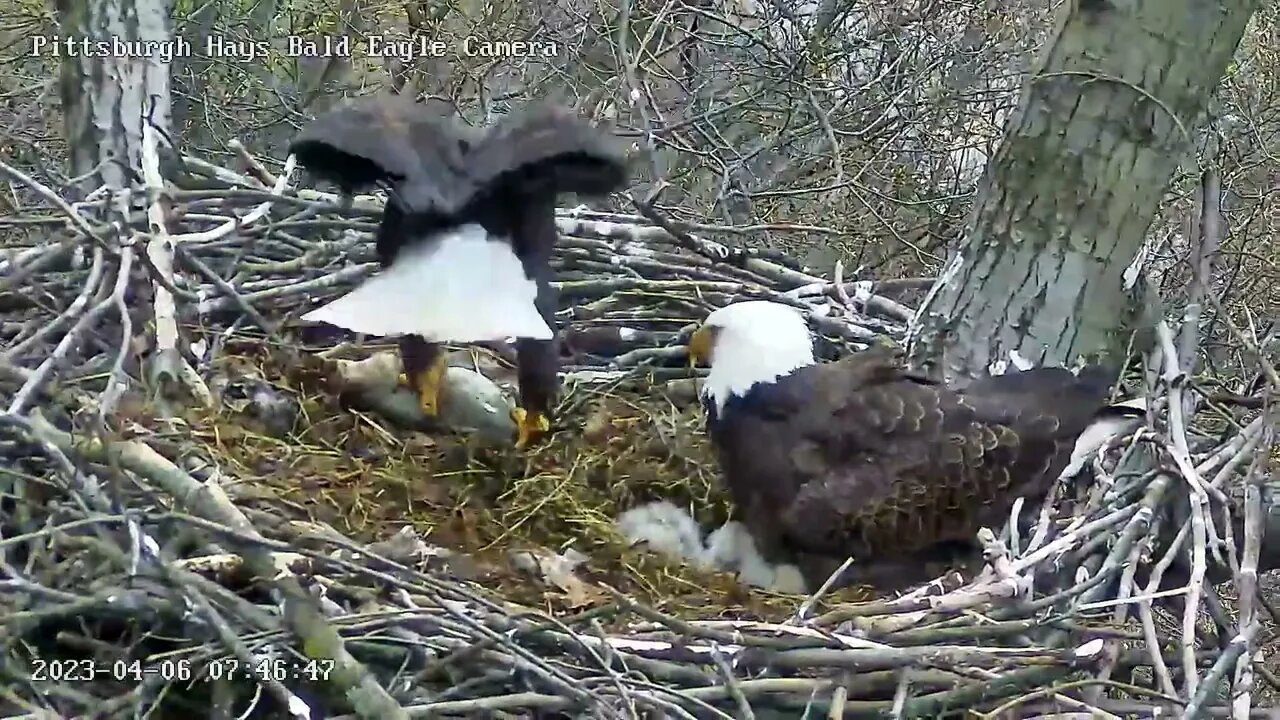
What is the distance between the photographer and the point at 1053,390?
302cm

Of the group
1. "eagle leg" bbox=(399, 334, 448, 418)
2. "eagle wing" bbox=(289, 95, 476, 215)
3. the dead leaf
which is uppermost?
"eagle wing" bbox=(289, 95, 476, 215)

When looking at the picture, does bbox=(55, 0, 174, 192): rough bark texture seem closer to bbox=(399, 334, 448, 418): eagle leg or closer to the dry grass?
the dry grass

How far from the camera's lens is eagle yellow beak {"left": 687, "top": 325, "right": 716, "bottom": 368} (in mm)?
3352

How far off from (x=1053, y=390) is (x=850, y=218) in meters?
2.64

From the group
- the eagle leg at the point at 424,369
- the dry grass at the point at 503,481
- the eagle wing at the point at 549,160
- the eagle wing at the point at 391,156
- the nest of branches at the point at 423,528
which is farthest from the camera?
the eagle leg at the point at 424,369

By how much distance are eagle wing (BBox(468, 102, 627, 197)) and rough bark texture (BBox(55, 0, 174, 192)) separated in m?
0.97

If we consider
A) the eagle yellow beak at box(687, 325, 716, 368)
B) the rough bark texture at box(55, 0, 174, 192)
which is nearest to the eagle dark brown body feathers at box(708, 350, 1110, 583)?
the eagle yellow beak at box(687, 325, 716, 368)

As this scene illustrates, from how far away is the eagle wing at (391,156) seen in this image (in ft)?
9.78

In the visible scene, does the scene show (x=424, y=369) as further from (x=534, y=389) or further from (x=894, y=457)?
(x=894, y=457)

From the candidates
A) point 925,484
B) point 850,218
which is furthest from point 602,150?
point 850,218

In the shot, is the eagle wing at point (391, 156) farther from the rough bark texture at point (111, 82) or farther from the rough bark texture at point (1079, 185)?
the rough bark texture at point (1079, 185)

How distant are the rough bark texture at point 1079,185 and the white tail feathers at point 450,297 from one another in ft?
3.36

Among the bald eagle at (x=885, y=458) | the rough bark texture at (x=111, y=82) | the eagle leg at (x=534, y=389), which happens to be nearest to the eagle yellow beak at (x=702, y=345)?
the bald eagle at (x=885, y=458)

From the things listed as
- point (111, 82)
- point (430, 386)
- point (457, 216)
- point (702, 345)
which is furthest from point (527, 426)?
point (111, 82)
